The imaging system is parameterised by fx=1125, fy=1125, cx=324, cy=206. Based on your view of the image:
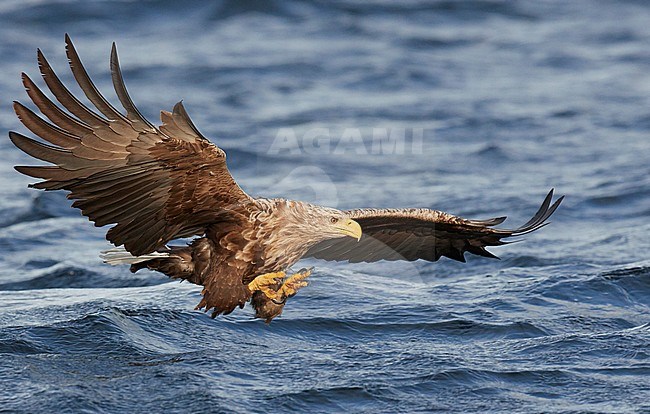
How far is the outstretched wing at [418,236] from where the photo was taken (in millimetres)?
6578

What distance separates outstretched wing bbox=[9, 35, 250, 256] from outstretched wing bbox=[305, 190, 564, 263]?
1285mm

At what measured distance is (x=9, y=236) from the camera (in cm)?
991

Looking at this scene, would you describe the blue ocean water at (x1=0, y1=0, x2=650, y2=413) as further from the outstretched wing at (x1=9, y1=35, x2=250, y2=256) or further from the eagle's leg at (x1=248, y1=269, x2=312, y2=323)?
the outstretched wing at (x1=9, y1=35, x2=250, y2=256)

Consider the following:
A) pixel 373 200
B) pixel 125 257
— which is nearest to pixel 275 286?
pixel 125 257

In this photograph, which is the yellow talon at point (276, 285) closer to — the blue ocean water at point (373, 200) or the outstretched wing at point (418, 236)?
the blue ocean water at point (373, 200)

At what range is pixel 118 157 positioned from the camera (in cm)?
538

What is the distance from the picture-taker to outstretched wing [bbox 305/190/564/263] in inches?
259

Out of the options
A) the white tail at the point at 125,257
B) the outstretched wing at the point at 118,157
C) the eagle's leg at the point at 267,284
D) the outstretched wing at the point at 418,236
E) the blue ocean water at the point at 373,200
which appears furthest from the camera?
the outstretched wing at the point at 418,236

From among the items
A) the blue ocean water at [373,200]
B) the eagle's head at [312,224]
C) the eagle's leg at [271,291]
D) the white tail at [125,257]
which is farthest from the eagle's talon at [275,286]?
the white tail at [125,257]

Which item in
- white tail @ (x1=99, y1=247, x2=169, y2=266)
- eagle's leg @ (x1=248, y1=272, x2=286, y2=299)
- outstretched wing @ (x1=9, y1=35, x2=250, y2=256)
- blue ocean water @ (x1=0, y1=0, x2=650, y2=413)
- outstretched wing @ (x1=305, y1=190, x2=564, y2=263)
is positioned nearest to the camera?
outstretched wing @ (x1=9, y1=35, x2=250, y2=256)

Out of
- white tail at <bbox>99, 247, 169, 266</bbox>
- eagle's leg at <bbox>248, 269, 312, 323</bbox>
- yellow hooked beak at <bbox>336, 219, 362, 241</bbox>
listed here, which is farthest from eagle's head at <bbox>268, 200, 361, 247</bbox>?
white tail at <bbox>99, 247, 169, 266</bbox>

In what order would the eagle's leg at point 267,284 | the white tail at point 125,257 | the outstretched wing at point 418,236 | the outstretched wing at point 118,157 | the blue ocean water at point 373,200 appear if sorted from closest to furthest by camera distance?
the outstretched wing at point 118,157, the blue ocean water at point 373,200, the eagle's leg at point 267,284, the white tail at point 125,257, the outstretched wing at point 418,236

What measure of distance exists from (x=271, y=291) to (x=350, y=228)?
549mm

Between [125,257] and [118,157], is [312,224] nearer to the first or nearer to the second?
[125,257]
